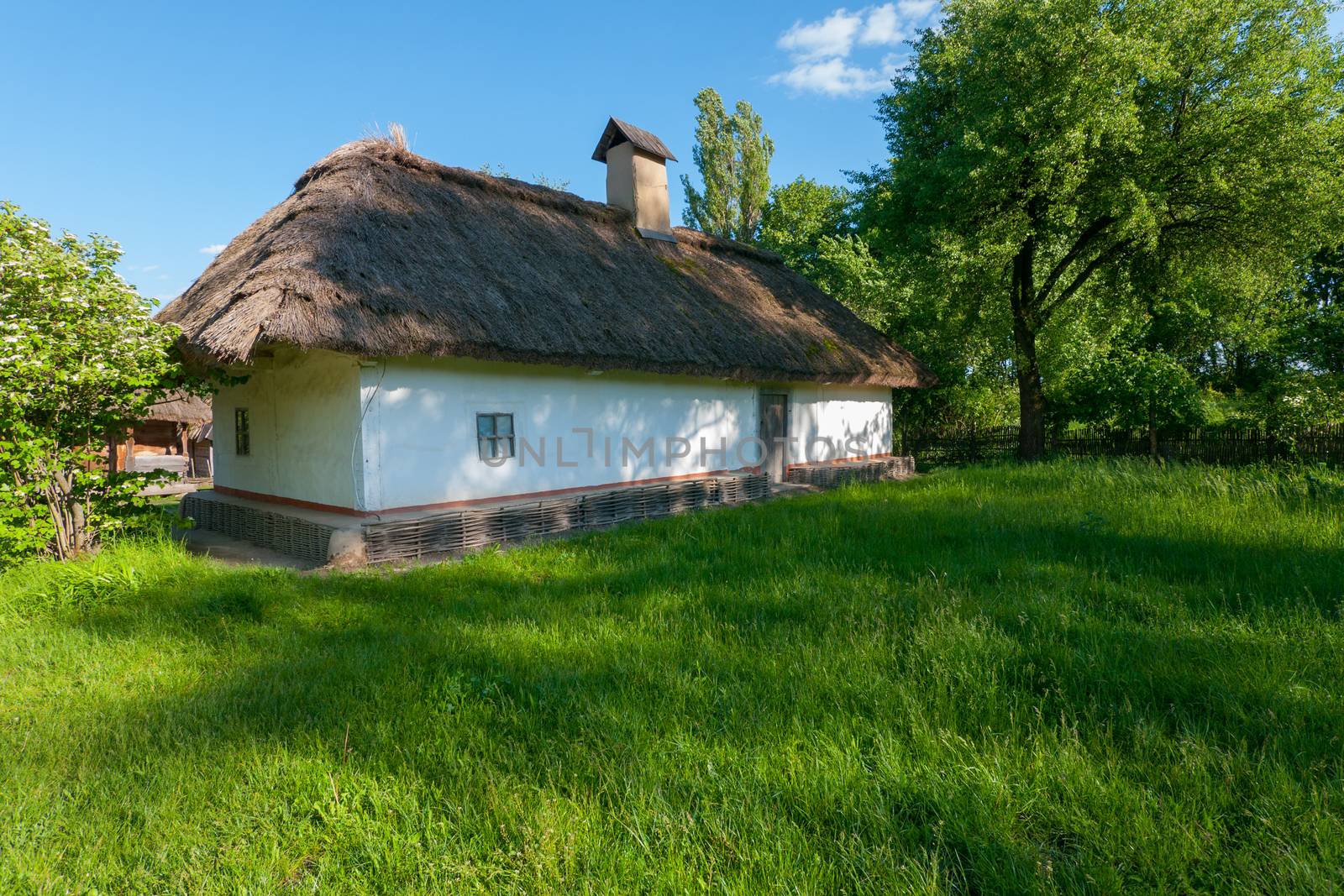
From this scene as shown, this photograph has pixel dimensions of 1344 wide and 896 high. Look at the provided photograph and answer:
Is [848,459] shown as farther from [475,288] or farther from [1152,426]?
[475,288]

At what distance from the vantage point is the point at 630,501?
28.6 feet

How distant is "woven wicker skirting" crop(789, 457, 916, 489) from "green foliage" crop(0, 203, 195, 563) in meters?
9.97

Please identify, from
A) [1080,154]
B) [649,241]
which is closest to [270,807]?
[649,241]

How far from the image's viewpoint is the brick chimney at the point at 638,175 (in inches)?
501

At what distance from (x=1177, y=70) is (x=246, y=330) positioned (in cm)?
1519

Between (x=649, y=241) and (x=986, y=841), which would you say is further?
(x=649, y=241)

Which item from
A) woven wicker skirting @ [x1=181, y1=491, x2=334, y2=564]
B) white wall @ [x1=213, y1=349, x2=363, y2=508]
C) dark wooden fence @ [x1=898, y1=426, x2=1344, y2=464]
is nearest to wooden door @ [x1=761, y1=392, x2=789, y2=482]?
dark wooden fence @ [x1=898, y1=426, x2=1344, y2=464]

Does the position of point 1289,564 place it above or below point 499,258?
below

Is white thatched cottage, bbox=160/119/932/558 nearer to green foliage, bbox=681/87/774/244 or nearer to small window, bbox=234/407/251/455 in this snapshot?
small window, bbox=234/407/251/455

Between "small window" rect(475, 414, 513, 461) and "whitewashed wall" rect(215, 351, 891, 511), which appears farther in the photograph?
"small window" rect(475, 414, 513, 461)

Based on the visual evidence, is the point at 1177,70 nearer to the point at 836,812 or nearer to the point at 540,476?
the point at 540,476

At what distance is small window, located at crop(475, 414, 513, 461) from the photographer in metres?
8.13

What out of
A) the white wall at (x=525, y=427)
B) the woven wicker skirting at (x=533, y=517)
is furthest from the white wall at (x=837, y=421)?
the woven wicker skirting at (x=533, y=517)

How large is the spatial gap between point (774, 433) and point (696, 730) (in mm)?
10328
